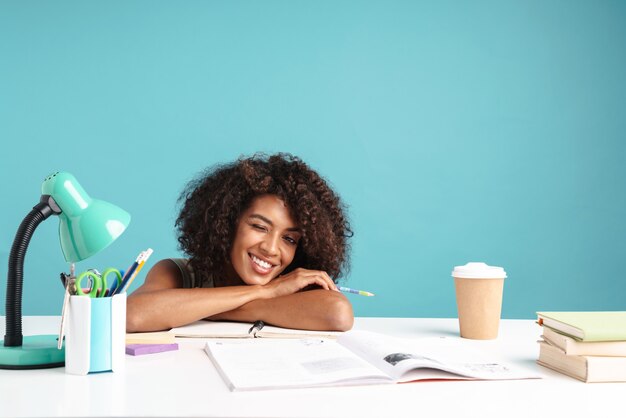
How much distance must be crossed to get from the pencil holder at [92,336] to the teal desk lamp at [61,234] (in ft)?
0.20

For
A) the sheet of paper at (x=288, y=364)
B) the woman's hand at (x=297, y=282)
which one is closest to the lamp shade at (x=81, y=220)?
the sheet of paper at (x=288, y=364)

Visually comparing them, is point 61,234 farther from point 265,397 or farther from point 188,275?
point 188,275

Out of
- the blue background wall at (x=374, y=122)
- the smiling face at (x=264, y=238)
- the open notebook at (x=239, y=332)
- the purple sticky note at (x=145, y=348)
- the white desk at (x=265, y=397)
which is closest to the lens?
the white desk at (x=265, y=397)

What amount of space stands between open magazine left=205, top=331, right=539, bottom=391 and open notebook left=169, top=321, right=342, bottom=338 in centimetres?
12

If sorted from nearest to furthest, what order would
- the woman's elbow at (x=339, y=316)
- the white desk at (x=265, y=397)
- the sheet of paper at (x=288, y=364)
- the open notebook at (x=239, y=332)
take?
the white desk at (x=265, y=397), the sheet of paper at (x=288, y=364), the open notebook at (x=239, y=332), the woman's elbow at (x=339, y=316)

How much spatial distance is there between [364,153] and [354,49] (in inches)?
22.8

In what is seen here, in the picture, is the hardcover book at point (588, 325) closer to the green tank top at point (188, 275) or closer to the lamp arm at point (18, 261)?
the lamp arm at point (18, 261)

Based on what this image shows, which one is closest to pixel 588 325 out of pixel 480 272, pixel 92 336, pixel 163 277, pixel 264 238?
pixel 480 272

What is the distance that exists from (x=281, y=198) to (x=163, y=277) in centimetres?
38

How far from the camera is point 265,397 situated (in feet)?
2.79

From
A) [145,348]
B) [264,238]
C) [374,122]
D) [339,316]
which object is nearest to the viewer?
[145,348]

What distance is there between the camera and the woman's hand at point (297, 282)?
1718 millimetres

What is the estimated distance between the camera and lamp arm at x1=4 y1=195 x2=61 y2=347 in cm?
100

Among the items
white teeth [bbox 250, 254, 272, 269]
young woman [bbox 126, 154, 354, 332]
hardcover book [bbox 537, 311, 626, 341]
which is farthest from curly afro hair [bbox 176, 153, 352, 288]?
hardcover book [bbox 537, 311, 626, 341]
